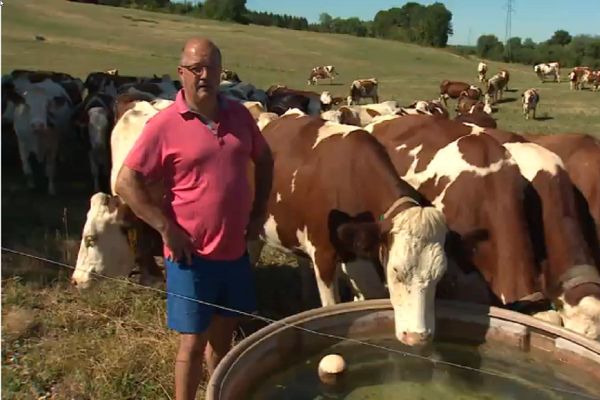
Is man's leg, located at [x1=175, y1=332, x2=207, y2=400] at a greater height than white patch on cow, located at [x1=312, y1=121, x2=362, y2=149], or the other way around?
white patch on cow, located at [x1=312, y1=121, x2=362, y2=149]

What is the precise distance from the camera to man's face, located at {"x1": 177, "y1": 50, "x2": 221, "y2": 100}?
359cm

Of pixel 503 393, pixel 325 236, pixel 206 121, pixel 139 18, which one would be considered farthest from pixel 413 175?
pixel 139 18

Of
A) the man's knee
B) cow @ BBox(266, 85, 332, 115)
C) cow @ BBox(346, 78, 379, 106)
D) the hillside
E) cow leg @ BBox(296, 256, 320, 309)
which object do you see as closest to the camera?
the man's knee

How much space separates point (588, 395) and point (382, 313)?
1207 millimetres

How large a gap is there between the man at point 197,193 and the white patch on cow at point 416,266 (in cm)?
92

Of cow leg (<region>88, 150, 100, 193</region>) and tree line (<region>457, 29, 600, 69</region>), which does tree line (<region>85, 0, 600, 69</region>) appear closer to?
tree line (<region>457, 29, 600, 69</region>)

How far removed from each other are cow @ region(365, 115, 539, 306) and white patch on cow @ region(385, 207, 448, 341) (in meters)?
0.64

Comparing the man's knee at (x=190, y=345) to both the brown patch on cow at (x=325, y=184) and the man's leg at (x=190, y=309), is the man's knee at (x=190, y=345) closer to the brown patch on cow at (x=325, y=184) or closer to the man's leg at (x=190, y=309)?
the man's leg at (x=190, y=309)

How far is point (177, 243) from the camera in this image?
12.0 feet

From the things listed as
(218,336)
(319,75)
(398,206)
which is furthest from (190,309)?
(319,75)

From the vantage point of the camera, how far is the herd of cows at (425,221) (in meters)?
4.41

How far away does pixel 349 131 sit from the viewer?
227 inches

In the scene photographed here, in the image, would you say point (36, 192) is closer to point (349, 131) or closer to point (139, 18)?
point (349, 131)

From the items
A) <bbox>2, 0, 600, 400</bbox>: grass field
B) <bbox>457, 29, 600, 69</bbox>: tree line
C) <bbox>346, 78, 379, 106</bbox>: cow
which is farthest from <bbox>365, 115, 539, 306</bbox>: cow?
<bbox>457, 29, 600, 69</bbox>: tree line
